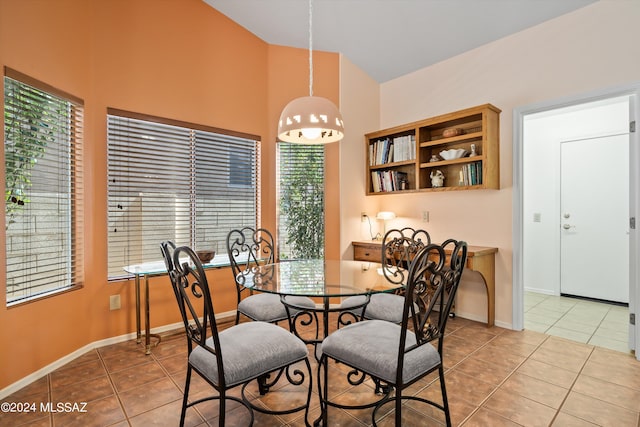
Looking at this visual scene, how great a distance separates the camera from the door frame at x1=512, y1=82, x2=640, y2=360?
2.55 metres

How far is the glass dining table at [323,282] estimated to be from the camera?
1776 millimetres

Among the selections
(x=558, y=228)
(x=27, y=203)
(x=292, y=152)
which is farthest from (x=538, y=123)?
(x=27, y=203)

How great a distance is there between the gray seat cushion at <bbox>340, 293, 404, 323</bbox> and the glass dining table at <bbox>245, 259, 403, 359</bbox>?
0.04m

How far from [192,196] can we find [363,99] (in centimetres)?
236

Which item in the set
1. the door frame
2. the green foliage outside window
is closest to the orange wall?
the green foliage outside window

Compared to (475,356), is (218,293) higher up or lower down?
higher up

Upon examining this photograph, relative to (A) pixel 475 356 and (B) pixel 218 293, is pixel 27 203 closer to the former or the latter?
(B) pixel 218 293

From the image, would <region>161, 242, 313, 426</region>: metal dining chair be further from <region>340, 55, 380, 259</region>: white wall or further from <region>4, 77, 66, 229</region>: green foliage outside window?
<region>340, 55, 380, 259</region>: white wall

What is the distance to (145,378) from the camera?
225 cm

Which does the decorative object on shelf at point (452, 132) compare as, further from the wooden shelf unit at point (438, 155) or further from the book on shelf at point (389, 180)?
the book on shelf at point (389, 180)

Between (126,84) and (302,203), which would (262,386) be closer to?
(302,203)

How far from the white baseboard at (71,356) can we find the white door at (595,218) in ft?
14.5

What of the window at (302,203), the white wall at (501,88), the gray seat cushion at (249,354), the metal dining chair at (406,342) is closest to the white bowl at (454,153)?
the white wall at (501,88)

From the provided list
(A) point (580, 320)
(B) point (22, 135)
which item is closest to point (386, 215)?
(A) point (580, 320)
